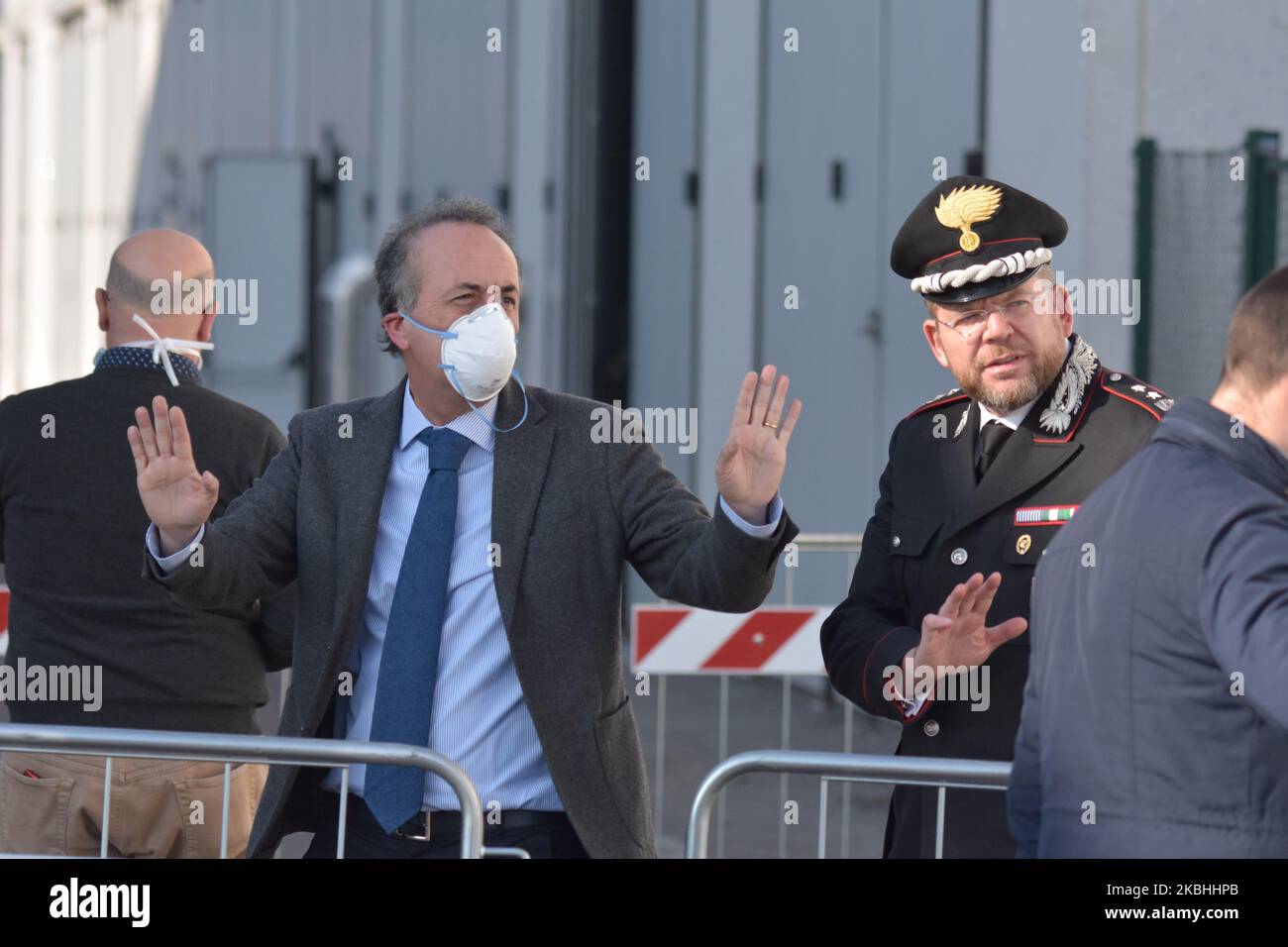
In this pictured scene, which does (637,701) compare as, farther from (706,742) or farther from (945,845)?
(945,845)

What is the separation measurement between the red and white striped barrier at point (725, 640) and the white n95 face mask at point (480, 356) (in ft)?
7.96

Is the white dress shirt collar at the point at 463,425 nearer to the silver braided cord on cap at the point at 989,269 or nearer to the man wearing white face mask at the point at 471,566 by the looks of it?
the man wearing white face mask at the point at 471,566

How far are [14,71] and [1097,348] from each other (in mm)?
11611

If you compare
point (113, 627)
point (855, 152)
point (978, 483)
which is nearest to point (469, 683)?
point (978, 483)

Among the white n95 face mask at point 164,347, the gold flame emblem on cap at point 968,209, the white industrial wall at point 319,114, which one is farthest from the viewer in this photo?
the white industrial wall at point 319,114

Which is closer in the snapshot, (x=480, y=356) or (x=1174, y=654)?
(x=1174, y=654)

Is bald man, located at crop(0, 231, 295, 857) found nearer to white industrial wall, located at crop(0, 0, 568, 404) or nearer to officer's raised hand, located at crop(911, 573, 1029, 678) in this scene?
officer's raised hand, located at crop(911, 573, 1029, 678)

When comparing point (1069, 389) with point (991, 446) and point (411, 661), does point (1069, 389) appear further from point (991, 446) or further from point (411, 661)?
point (411, 661)

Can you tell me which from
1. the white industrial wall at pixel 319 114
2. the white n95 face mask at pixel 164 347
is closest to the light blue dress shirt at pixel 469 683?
the white n95 face mask at pixel 164 347

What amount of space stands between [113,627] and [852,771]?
1.84m

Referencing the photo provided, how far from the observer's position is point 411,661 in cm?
342

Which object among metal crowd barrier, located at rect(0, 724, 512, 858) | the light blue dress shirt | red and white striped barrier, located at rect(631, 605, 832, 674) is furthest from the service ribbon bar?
red and white striped barrier, located at rect(631, 605, 832, 674)

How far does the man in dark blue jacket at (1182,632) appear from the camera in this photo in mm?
2354

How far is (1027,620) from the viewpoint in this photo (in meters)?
3.43
